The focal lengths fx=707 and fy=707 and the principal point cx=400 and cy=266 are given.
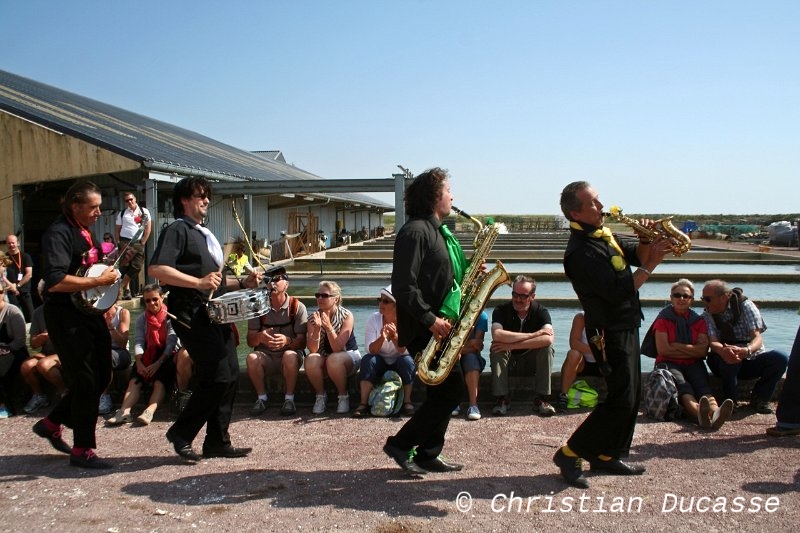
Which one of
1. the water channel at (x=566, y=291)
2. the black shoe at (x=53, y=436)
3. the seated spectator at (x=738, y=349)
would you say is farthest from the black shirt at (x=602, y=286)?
the water channel at (x=566, y=291)

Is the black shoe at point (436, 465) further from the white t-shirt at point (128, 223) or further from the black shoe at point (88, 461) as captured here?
the white t-shirt at point (128, 223)

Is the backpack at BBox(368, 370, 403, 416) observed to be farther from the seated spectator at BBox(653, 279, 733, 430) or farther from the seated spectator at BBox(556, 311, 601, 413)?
the seated spectator at BBox(653, 279, 733, 430)

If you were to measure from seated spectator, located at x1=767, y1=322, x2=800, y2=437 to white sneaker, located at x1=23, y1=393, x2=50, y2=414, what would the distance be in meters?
5.92

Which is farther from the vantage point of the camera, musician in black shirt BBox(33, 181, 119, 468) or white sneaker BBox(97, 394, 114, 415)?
white sneaker BBox(97, 394, 114, 415)

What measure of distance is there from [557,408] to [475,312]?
1894 millimetres

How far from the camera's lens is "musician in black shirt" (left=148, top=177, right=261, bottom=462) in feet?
15.0

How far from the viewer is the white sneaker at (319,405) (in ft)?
20.0

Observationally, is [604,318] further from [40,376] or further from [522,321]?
[40,376]

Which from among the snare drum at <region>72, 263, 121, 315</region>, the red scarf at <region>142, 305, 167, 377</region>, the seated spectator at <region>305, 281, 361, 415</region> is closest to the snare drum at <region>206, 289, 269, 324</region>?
the snare drum at <region>72, 263, 121, 315</region>

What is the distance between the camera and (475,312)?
4.66 m

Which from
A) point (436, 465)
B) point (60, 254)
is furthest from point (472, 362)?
point (60, 254)

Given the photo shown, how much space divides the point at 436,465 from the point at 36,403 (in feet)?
12.3

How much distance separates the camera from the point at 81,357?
4.59m

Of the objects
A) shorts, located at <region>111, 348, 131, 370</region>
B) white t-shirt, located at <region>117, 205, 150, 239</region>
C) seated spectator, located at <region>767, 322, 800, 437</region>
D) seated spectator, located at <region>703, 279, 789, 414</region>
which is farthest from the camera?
white t-shirt, located at <region>117, 205, 150, 239</region>
